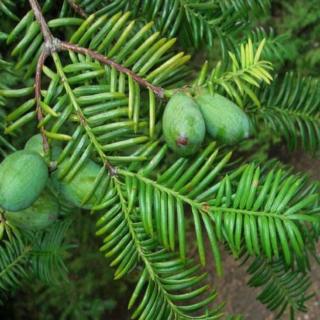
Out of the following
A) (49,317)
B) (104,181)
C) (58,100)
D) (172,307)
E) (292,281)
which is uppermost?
(58,100)

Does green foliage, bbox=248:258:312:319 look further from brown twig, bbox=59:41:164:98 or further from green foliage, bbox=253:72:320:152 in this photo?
brown twig, bbox=59:41:164:98

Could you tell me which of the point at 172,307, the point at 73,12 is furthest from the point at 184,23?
the point at 172,307

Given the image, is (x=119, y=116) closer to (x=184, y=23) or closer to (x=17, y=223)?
(x=17, y=223)

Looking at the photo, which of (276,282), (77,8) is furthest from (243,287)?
(77,8)

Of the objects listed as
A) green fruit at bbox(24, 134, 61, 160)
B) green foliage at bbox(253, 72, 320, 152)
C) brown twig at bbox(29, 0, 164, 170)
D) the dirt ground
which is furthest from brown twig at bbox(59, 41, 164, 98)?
the dirt ground

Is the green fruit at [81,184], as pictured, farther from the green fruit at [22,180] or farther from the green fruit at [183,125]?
the green fruit at [183,125]

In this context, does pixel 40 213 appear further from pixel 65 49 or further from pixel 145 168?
pixel 65 49
